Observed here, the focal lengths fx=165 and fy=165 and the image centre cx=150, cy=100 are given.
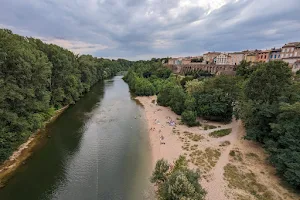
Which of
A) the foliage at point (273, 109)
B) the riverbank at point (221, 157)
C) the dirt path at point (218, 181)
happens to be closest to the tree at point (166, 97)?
the riverbank at point (221, 157)

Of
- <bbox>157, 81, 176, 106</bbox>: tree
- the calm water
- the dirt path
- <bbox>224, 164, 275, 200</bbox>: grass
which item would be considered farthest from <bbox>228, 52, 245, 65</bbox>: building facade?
<bbox>224, 164, 275, 200</bbox>: grass

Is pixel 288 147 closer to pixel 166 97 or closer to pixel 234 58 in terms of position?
pixel 166 97

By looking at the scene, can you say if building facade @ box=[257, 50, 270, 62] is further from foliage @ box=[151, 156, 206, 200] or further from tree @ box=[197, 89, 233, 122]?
foliage @ box=[151, 156, 206, 200]

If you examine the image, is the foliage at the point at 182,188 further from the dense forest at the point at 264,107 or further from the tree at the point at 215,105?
the tree at the point at 215,105

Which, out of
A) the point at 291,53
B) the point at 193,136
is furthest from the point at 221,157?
the point at 291,53

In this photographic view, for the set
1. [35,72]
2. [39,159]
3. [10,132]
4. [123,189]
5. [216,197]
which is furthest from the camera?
[35,72]

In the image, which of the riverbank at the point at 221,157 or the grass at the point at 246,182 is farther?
the riverbank at the point at 221,157

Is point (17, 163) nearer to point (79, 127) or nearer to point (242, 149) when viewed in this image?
point (79, 127)

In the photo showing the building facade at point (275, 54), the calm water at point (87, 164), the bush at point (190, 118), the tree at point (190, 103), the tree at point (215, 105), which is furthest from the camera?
the building facade at point (275, 54)

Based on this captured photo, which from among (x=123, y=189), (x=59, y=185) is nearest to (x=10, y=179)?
(x=59, y=185)
